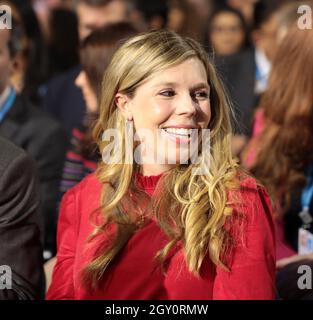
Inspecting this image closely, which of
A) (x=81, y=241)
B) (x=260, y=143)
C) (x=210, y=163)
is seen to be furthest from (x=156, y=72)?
(x=260, y=143)

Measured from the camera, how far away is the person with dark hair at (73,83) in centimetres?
461

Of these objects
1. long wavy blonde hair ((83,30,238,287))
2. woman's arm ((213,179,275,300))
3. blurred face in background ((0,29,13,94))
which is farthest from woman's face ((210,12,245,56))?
woman's arm ((213,179,275,300))

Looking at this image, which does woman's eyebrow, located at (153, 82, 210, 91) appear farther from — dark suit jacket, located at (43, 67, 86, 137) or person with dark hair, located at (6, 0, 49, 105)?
person with dark hair, located at (6, 0, 49, 105)

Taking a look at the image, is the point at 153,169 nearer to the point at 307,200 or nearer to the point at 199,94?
the point at 199,94

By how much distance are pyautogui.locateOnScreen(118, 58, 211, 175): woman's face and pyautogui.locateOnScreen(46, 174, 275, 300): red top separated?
4.9 inches

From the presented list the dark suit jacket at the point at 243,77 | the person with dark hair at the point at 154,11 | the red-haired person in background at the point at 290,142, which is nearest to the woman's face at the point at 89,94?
the red-haired person in background at the point at 290,142

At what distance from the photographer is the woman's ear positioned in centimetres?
244

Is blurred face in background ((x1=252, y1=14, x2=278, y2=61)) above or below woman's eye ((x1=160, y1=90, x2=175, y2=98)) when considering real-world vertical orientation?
below

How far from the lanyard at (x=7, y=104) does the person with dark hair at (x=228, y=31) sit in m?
3.30

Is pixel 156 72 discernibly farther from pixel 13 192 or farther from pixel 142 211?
pixel 13 192

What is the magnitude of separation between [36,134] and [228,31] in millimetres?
3413

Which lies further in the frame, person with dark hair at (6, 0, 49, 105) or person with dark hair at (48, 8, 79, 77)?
person with dark hair at (48, 8, 79, 77)

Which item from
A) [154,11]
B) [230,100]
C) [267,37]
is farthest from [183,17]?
[230,100]
